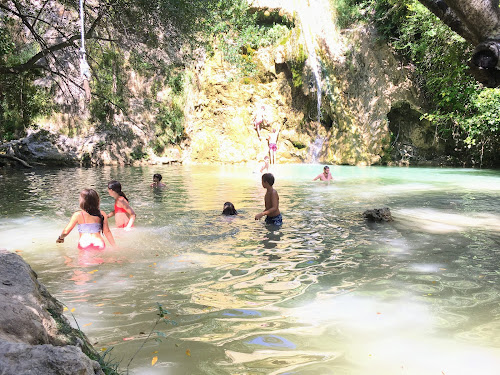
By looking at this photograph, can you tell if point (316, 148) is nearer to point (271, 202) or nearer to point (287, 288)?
point (271, 202)

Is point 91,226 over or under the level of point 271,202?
under

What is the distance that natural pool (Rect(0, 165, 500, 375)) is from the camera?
9.55ft

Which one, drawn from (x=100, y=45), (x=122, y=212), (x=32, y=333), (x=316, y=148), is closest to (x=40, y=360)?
Answer: (x=32, y=333)

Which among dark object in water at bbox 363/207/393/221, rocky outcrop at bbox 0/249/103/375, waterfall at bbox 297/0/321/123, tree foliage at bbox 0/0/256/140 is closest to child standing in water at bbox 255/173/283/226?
dark object in water at bbox 363/207/393/221

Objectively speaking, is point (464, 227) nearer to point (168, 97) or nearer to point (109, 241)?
point (109, 241)

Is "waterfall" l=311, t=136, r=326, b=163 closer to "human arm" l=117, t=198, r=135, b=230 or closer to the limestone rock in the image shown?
"human arm" l=117, t=198, r=135, b=230

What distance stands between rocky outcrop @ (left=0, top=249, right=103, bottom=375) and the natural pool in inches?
26.8

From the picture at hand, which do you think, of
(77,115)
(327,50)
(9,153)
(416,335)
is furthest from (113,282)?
(327,50)

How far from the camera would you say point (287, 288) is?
14.0 feet

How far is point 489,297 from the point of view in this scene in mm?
3965

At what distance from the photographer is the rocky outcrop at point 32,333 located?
1.54 metres

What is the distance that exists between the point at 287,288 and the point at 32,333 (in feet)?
9.07

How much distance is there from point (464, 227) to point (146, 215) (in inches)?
248

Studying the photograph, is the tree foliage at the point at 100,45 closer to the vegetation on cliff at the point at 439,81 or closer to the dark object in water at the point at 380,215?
the vegetation on cliff at the point at 439,81
